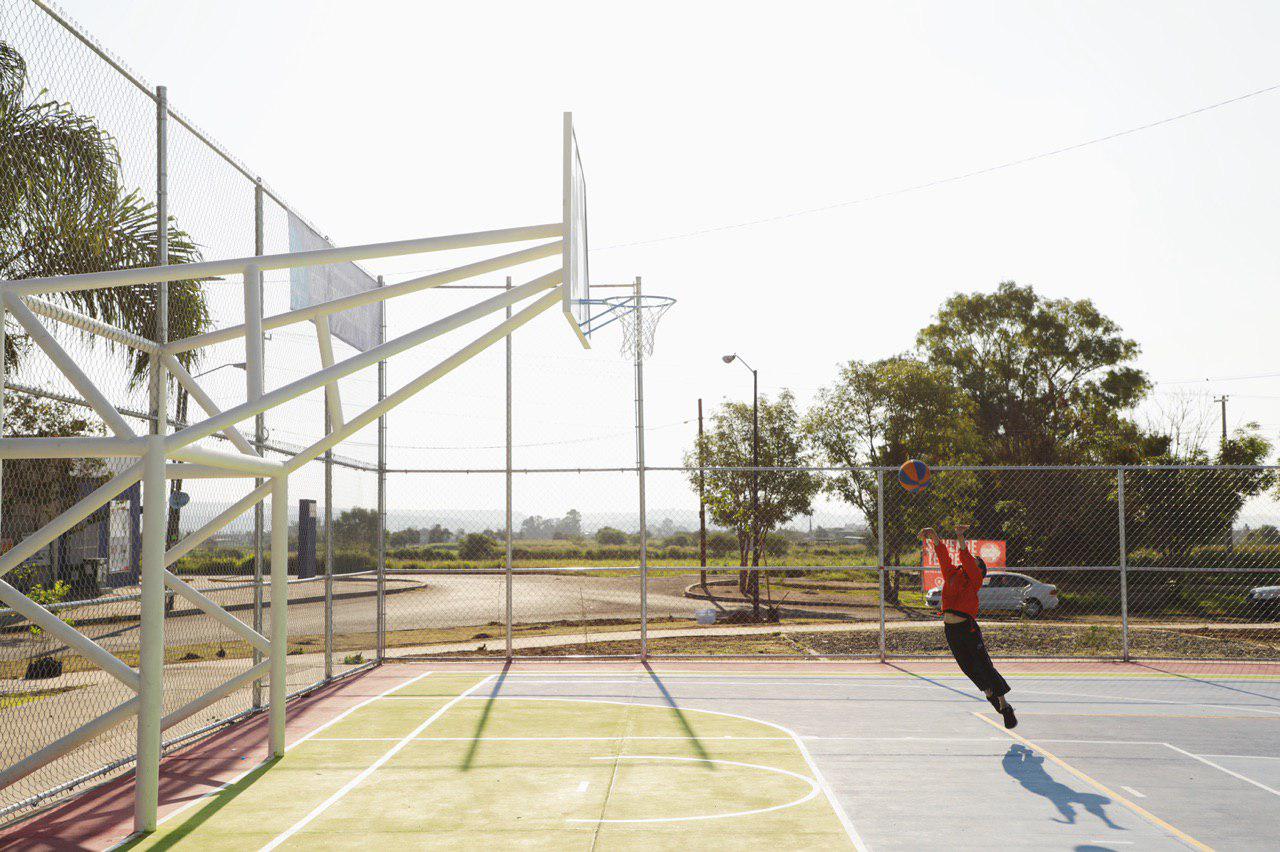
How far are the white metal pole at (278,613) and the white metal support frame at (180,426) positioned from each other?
12 millimetres

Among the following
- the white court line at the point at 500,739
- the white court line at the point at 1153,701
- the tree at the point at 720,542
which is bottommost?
the white court line at the point at 1153,701

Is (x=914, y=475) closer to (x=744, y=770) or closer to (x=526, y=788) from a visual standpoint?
(x=744, y=770)

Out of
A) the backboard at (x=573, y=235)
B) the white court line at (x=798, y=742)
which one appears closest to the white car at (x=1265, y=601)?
the white court line at (x=798, y=742)

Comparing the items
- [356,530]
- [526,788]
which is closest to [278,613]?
[526,788]

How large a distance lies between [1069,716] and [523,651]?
9296 mm

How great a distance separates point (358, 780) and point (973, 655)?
5914 millimetres

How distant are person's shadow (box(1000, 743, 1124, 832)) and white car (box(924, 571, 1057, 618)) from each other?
17077 mm

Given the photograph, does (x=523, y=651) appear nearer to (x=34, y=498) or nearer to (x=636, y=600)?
(x=34, y=498)

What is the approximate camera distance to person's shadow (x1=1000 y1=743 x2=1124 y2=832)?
764 cm

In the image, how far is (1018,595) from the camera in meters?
26.5

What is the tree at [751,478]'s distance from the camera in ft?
80.0

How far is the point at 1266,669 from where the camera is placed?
1581cm

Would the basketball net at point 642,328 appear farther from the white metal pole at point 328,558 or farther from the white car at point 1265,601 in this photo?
the white car at point 1265,601

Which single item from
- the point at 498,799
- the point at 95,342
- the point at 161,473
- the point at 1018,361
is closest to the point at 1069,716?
the point at 498,799
